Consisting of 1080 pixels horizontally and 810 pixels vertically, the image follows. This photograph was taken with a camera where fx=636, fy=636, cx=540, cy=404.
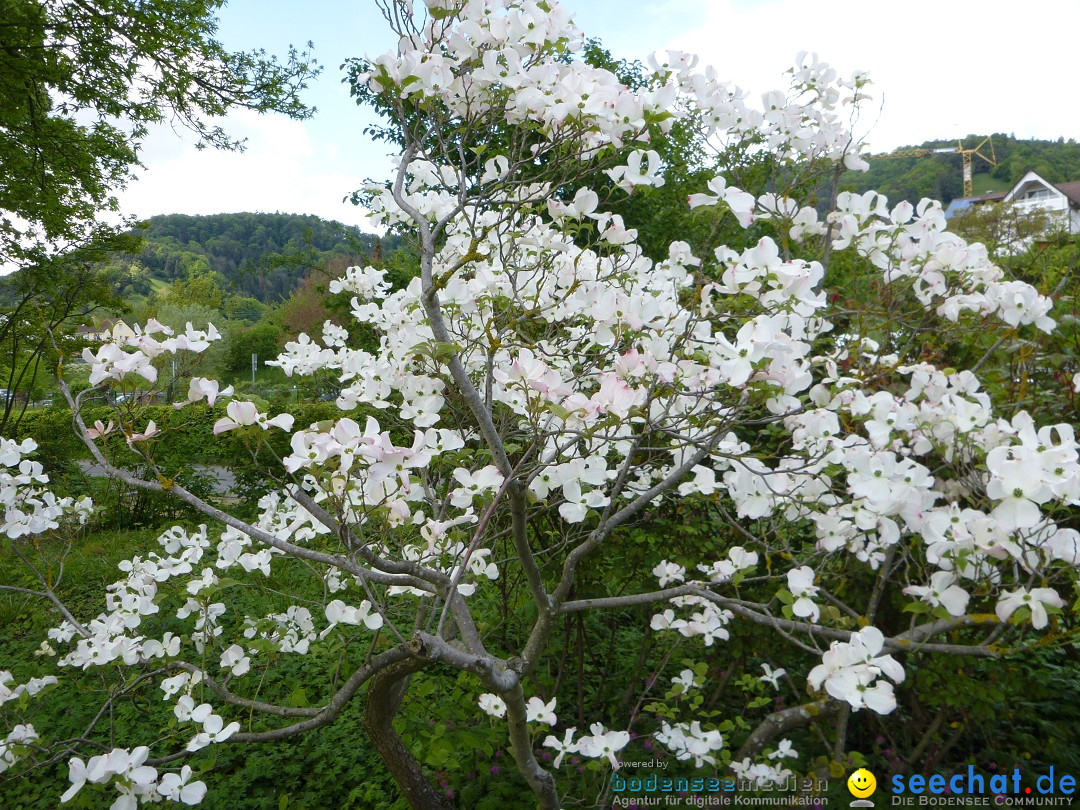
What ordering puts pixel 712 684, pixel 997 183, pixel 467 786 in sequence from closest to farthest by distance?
pixel 467 786 < pixel 712 684 < pixel 997 183

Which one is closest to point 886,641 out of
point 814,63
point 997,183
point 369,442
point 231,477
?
point 369,442

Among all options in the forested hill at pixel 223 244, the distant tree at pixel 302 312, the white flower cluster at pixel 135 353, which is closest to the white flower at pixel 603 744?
the white flower cluster at pixel 135 353

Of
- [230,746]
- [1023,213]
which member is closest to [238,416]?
[230,746]

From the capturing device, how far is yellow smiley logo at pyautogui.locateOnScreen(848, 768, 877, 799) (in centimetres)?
192

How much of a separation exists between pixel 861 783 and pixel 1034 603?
3.72 ft

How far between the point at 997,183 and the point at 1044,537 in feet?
186

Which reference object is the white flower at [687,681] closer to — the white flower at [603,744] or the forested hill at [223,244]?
the white flower at [603,744]

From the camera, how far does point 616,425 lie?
1.28 metres

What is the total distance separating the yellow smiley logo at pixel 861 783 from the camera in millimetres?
1923

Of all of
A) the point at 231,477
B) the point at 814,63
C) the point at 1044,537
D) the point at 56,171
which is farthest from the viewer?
the point at 231,477

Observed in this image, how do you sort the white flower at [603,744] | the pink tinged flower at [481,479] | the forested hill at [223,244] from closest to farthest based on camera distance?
the pink tinged flower at [481,479], the white flower at [603,744], the forested hill at [223,244]

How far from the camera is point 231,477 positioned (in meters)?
9.60

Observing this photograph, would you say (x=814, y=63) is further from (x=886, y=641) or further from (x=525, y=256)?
(x=886, y=641)

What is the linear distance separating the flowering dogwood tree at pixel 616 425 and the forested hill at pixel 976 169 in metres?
23.0
